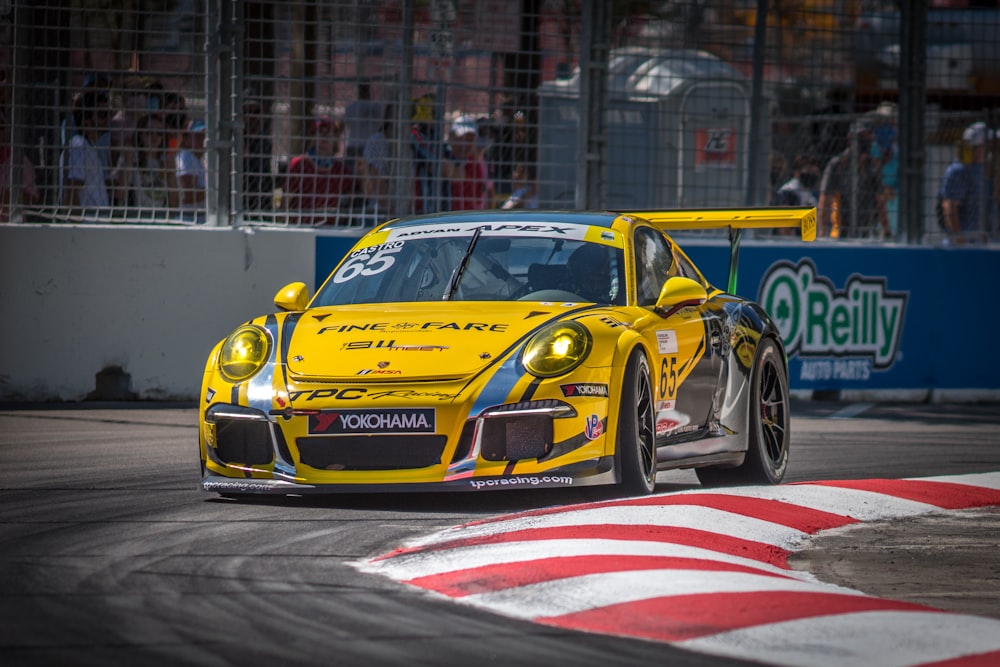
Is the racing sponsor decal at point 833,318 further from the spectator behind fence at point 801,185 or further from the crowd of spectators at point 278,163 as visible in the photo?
the crowd of spectators at point 278,163

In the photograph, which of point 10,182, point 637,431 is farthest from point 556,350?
point 10,182

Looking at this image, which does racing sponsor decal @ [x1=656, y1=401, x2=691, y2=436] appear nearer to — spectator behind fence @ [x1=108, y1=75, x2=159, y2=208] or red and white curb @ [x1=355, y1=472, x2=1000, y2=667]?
red and white curb @ [x1=355, y1=472, x2=1000, y2=667]

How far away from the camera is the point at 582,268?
734 centimetres

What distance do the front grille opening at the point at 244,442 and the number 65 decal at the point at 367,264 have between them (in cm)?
125

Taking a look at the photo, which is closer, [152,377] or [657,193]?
[152,377]

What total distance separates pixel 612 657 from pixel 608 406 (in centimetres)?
260

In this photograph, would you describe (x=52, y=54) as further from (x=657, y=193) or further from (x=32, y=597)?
(x=32, y=597)

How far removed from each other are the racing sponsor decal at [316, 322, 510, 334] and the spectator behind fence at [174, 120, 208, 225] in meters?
5.30

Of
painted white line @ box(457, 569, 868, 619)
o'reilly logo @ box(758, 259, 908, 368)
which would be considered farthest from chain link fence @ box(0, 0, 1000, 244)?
painted white line @ box(457, 569, 868, 619)

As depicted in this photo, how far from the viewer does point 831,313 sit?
13305 millimetres

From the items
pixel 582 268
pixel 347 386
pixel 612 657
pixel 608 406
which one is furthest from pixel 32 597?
pixel 582 268

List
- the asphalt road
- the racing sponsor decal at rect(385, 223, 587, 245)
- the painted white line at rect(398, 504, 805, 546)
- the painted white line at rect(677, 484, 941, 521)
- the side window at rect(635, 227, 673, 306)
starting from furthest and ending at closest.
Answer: the racing sponsor decal at rect(385, 223, 587, 245) → the side window at rect(635, 227, 673, 306) → the painted white line at rect(677, 484, 941, 521) → the painted white line at rect(398, 504, 805, 546) → the asphalt road

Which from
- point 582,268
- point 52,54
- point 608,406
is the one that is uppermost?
point 52,54

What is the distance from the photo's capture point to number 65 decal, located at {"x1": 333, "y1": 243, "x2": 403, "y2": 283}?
24.8 ft
